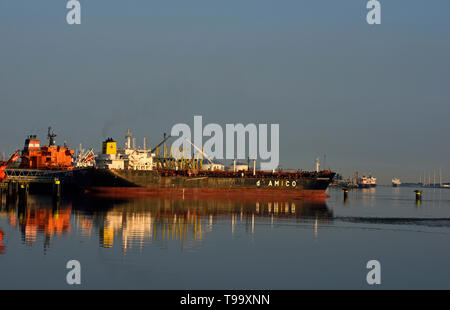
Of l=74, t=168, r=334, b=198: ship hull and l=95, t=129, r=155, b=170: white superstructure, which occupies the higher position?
l=95, t=129, r=155, b=170: white superstructure

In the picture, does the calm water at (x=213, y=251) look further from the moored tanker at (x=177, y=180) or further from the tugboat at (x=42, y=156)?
the tugboat at (x=42, y=156)

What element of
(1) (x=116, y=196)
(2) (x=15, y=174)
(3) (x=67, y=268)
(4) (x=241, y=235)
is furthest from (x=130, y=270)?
(2) (x=15, y=174)

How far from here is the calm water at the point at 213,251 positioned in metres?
22.0

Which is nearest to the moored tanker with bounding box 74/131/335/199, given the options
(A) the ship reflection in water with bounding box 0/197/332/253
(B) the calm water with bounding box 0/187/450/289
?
(A) the ship reflection in water with bounding box 0/197/332/253

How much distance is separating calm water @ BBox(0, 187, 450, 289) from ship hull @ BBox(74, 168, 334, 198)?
104ft

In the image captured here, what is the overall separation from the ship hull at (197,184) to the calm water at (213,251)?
3160 centimetres

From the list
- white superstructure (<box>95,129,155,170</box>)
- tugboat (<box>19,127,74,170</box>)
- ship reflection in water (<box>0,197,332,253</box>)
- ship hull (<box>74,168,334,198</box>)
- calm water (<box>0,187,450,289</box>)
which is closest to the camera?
calm water (<box>0,187,450,289</box>)

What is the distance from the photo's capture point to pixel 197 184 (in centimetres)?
8406

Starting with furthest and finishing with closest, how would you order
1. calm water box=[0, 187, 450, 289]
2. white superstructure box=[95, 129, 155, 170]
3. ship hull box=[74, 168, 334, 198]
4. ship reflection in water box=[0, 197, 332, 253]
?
white superstructure box=[95, 129, 155, 170] < ship hull box=[74, 168, 334, 198] < ship reflection in water box=[0, 197, 332, 253] < calm water box=[0, 187, 450, 289]

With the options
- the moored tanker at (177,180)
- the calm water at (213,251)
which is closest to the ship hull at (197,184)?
the moored tanker at (177,180)

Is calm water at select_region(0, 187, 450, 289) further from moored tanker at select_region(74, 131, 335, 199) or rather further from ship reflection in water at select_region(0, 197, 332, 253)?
moored tanker at select_region(74, 131, 335, 199)

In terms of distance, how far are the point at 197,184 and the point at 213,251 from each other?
55074mm

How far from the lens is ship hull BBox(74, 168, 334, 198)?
7950cm

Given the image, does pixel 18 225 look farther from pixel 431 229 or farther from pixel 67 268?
pixel 431 229
